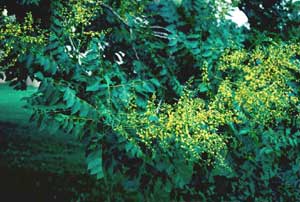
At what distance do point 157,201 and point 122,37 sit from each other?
8.92 feet

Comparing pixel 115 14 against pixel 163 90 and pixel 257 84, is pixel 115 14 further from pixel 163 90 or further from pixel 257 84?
pixel 257 84

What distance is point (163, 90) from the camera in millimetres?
3516

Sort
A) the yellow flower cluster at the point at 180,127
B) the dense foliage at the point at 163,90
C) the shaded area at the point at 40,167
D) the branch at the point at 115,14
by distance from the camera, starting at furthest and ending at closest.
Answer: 1. the shaded area at the point at 40,167
2. the branch at the point at 115,14
3. the dense foliage at the point at 163,90
4. the yellow flower cluster at the point at 180,127

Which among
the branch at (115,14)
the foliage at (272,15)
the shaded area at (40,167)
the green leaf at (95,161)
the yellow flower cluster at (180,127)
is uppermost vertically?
the foliage at (272,15)

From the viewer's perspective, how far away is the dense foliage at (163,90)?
290 centimetres

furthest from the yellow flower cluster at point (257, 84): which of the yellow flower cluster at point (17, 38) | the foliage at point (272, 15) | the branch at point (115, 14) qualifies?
the yellow flower cluster at point (17, 38)

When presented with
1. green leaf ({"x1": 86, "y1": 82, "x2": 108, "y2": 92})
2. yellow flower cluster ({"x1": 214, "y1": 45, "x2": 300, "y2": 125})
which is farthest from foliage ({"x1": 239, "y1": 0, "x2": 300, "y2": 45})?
green leaf ({"x1": 86, "y1": 82, "x2": 108, "y2": 92})

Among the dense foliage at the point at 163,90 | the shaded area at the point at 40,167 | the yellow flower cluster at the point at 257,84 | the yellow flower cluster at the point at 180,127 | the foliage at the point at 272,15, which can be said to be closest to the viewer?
the yellow flower cluster at the point at 180,127

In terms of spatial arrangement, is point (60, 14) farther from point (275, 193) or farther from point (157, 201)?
point (157, 201)

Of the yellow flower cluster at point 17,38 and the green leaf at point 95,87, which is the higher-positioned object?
the yellow flower cluster at point 17,38

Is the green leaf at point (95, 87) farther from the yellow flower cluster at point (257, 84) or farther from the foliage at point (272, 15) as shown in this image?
the foliage at point (272, 15)

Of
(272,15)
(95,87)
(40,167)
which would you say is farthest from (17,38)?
(40,167)

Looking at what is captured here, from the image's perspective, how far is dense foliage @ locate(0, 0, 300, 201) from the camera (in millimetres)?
2896

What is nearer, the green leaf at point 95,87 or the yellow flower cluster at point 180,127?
the yellow flower cluster at point 180,127
